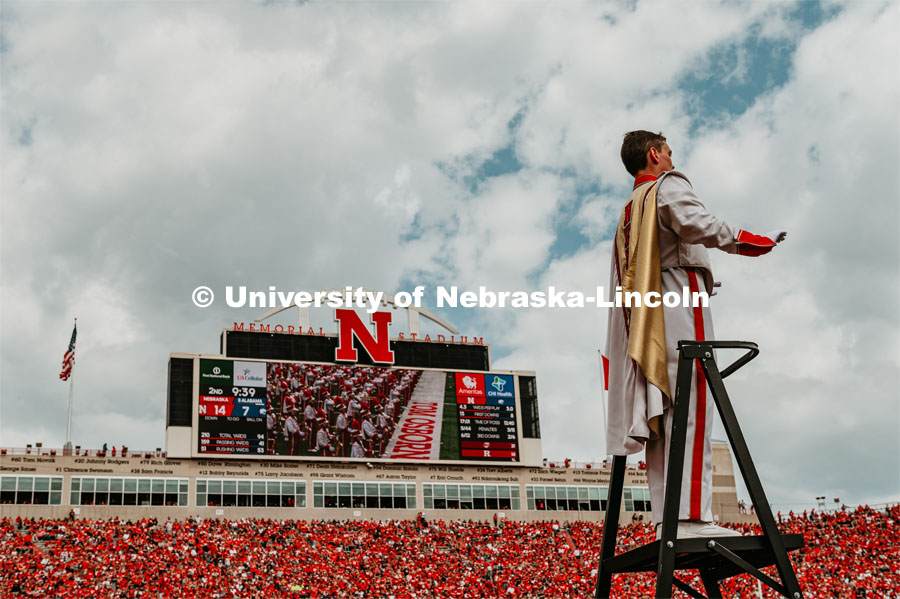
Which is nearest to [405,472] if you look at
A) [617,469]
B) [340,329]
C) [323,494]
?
[323,494]

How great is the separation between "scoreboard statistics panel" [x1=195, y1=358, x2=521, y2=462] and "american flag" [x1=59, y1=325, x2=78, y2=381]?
7.06 metres

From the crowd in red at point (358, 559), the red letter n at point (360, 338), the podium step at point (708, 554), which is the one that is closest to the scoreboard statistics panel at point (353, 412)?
the red letter n at point (360, 338)

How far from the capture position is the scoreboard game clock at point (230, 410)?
4766 centimetres

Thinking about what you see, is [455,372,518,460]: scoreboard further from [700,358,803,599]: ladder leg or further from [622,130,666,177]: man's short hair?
[700,358,803,599]: ladder leg

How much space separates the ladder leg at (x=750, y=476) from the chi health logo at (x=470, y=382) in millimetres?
47425

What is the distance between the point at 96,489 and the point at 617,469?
154ft

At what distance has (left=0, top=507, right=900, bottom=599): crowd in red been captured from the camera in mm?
37594

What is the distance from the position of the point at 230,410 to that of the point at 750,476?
45.3 metres

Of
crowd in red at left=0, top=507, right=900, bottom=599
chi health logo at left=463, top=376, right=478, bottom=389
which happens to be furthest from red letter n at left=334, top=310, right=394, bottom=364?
crowd in red at left=0, top=507, right=900, bottom=599

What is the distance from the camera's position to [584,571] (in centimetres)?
4322

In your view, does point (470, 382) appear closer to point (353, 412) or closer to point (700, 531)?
point (353, 412)

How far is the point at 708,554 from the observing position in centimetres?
471

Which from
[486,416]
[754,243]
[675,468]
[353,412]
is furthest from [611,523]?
[486,416]

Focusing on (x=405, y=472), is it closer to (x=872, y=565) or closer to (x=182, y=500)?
(x=182, y=500)
